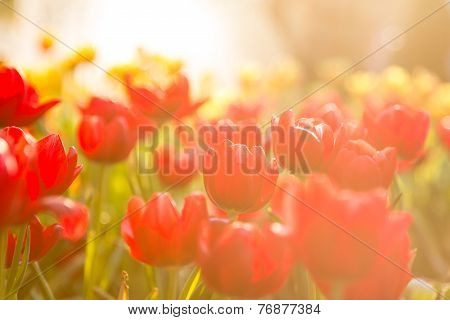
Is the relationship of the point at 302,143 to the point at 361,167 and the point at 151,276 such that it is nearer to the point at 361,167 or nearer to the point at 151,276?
the point at 361,167

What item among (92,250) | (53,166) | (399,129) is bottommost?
(92,250)

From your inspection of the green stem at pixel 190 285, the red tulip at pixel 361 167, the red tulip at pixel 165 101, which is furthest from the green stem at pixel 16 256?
the red tulip at pixel 165 101

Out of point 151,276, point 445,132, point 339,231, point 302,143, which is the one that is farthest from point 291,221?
point 445,132

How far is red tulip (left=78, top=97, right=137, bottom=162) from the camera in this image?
0.71 meters

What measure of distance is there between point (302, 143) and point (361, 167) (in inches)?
2.3

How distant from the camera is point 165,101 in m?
0.84

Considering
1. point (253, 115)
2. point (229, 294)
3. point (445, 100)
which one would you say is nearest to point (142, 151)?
point (253, 115)

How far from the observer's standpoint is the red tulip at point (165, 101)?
0.84 meters

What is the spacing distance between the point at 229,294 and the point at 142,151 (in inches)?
31.7

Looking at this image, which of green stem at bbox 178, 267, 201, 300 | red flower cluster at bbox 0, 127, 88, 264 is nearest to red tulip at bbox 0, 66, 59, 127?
red flower cluster at bbox 0, 127, 88, 264

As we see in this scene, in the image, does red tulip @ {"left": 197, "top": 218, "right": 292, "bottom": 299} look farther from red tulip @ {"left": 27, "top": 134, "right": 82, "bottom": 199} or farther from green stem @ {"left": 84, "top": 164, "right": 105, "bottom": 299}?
green stem @ {"left": 84, "top": 164, "right": 105, "bottom": 299}

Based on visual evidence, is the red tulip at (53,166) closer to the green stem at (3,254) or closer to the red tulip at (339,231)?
the green stem at (3,254)
